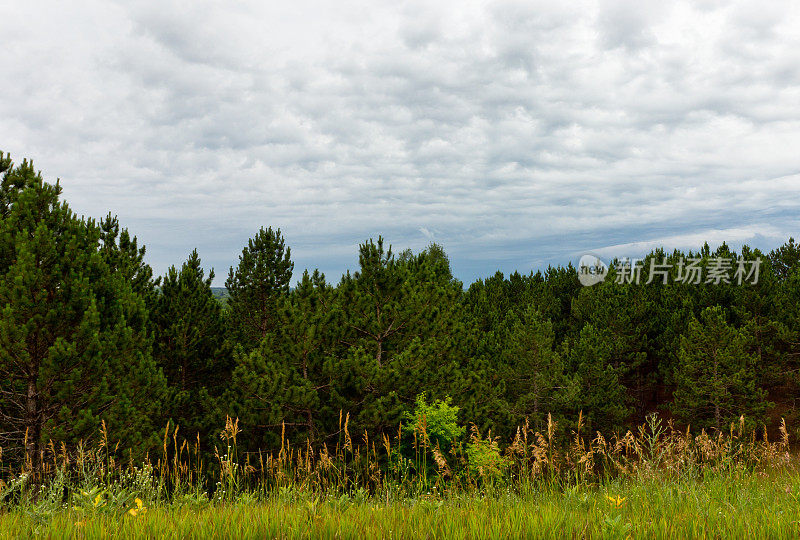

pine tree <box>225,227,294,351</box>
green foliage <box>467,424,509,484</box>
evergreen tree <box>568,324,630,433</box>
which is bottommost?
evergreen tree <box>568,324,630,433</box>

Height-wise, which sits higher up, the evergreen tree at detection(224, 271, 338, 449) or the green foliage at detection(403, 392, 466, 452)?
the evergreen tree at detection(224, 271, 338, 449)

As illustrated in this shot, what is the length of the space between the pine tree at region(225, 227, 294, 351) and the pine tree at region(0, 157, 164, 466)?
1248 centimetres

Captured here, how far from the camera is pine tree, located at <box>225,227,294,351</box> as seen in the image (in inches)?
992

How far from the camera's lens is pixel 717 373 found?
24984 millimetres

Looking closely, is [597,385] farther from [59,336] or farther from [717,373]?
[59,336]

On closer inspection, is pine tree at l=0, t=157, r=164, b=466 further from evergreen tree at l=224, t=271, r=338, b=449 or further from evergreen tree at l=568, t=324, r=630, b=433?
evergreen tree at l=568, t=324, r=630, b=433

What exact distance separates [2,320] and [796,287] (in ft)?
121

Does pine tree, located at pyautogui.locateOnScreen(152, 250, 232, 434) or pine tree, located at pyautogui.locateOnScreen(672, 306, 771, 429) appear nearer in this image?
pine tree, located at pyautogui.locateOnScreen(152, 250, 232, 434)

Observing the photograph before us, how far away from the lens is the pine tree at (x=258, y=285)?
25188 mm

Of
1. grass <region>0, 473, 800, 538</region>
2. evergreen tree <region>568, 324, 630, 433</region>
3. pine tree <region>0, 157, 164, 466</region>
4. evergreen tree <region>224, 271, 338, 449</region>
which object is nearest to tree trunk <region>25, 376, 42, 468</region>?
pine tree <region>0, 157, 164, 466</region>

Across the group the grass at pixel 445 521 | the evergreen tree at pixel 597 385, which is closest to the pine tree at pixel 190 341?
the grass at pixel 445 521

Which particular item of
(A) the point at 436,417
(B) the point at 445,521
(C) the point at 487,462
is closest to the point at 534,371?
(A) the point at 436,417

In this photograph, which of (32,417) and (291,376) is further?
(291,376)

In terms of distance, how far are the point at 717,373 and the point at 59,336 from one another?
28798 millimetres
